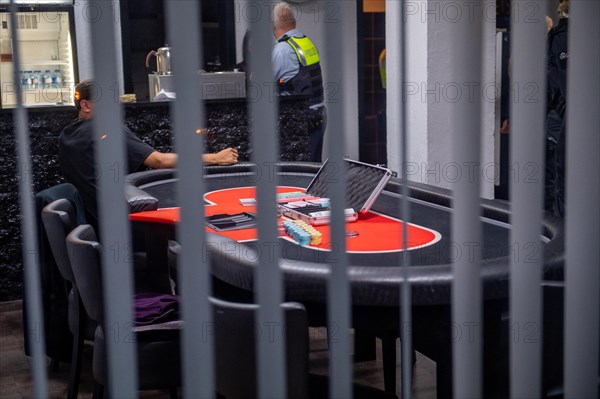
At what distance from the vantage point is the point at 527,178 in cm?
93

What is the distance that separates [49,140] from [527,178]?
4.14 meters

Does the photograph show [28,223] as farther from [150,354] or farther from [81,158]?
[81,158]

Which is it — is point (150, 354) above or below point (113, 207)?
below

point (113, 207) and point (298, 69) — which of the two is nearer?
point (113, 207)

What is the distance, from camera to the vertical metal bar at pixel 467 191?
0.89 metres

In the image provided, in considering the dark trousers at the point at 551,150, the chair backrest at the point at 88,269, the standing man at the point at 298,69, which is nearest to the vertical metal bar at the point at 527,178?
the chair backrest at the point at 88,269

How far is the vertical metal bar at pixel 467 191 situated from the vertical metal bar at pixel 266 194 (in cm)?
21

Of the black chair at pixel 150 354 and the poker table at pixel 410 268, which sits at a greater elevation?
the poker table at pixel 410 268

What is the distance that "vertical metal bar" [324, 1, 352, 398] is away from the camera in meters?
0.84

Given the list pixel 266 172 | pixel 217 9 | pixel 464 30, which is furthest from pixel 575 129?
pixel 217 9

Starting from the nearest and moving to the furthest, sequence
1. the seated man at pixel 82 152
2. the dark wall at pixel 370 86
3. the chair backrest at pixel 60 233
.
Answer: the chair backrest at pixel 60 233, the seated man at pixel 82 152, the dark wall at pixel 370 86

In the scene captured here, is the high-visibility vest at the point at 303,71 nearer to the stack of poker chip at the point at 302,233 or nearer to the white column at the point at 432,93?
the white column at the point at 432,93

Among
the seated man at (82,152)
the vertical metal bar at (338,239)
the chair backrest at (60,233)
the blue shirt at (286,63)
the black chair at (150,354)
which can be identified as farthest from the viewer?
the blue shirt at (286,63)

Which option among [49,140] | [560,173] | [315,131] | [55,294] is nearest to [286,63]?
[315,131]
